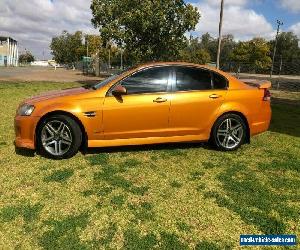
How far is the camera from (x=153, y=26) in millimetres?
23672

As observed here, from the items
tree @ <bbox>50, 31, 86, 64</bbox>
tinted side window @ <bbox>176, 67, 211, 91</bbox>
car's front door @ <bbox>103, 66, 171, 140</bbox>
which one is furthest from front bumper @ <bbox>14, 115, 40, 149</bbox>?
tree @ <bbox>50, 31, 86, 64</bbox>

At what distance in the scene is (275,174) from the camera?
18.2 feet

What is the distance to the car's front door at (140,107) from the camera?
19.7 feet

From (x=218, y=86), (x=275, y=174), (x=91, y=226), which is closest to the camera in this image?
(x=91, y=226)

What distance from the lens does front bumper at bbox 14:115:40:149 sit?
5867 millimetres

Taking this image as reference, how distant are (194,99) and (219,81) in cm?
64

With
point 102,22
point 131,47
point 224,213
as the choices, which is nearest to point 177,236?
point 224,213

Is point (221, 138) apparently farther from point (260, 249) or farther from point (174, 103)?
point (260, 249)

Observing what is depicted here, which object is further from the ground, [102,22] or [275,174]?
[102,22]

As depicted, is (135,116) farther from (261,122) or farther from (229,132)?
(261,122)

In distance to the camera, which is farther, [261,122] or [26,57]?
[26,57]

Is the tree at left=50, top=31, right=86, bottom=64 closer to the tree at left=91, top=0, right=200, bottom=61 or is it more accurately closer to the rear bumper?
the tree at left=91, top=0, right=200, bottom=61

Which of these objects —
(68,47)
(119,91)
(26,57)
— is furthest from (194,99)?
(26,57)

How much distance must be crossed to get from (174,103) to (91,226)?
9.46ft
